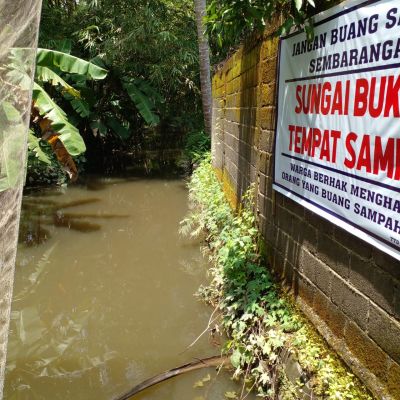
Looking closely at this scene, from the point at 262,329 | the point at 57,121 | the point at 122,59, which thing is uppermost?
the point at 122,59

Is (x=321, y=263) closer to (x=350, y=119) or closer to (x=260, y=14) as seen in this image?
(x=350, y=119)

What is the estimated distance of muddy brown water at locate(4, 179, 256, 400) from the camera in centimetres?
357

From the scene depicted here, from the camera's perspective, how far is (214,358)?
3633mm

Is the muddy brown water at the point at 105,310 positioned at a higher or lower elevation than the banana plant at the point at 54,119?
lower

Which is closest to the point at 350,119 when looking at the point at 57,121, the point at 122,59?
the point at 57,121

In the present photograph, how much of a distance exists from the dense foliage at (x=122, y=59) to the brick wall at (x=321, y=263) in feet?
24.1

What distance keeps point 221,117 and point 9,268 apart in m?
6.34

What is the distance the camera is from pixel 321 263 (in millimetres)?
2766

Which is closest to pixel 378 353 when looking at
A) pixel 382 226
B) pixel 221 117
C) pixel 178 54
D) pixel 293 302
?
pixel 382 226

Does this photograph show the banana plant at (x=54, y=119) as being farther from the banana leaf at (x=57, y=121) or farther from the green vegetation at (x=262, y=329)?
the green vegetation at (x=262, y=329)

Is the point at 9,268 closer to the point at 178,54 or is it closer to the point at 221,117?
the point at 221,117

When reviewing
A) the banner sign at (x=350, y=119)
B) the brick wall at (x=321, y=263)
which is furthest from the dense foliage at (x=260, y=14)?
the brick wall at (x=321, y=263)

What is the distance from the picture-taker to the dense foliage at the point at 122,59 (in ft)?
38.5

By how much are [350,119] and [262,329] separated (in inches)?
69.2
